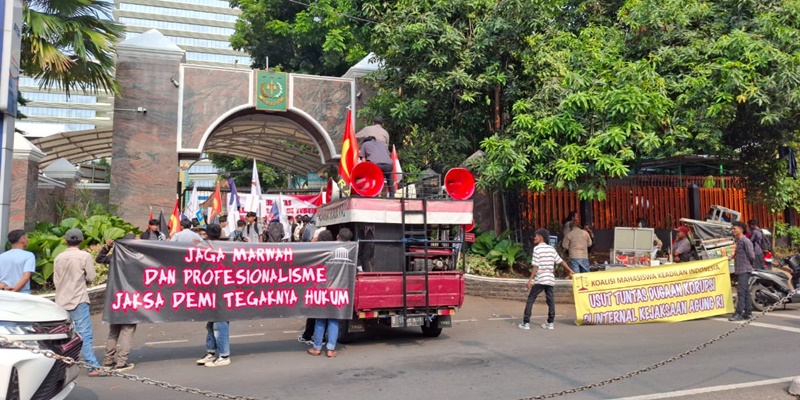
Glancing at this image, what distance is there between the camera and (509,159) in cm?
1336

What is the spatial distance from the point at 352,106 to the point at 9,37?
11781mm

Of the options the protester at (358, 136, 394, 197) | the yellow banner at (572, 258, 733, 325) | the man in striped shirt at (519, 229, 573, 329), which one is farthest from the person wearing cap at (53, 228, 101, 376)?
the yellow banner at (572, 258, 733, 325)

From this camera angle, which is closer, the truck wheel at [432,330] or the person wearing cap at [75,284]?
the person wearing cap at [75,284]

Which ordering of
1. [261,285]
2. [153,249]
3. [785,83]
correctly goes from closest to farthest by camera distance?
[153,249]
[261,285]
[785,83]

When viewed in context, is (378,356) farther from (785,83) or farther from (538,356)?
(785,83)

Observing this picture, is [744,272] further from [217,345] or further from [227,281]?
[217,345]

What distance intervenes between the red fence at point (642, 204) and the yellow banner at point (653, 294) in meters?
6.06

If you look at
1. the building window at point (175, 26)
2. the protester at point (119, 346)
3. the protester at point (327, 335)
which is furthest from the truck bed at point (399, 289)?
the building window at point (175, 26)

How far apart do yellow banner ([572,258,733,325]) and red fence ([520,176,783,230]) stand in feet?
19.9

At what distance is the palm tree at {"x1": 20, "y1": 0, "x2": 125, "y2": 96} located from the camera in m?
11.6

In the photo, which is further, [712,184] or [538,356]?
[712,184]

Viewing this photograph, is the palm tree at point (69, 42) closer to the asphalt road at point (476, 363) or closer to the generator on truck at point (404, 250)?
the asphalt road at point (476, 363)

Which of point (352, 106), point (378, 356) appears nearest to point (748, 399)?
point (378, 356)

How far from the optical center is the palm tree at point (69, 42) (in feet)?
38.0
